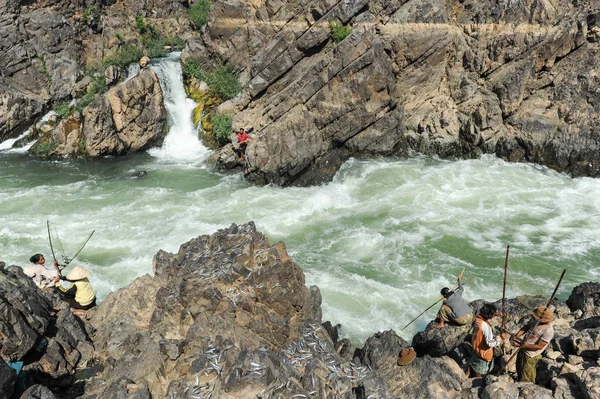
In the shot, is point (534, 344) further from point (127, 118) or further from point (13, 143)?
point (13, 143)

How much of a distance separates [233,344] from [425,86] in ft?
66.5

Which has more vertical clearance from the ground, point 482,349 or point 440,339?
point 482,349

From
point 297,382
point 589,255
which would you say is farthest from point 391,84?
point 297,382

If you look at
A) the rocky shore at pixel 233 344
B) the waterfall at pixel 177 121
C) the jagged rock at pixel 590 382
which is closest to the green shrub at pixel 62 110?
the waterfall at pixel 177 121

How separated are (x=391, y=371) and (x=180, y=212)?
40.4ft

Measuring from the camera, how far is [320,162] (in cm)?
2202

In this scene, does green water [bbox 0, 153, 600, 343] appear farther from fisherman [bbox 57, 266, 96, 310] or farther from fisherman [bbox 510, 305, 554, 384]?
fisherman [bbox 510, 305, 554, 384]

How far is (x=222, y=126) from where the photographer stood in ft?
80.3

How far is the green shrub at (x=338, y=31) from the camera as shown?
2398 cm

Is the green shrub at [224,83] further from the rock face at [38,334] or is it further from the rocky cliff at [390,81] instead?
the rock face at [38,334]

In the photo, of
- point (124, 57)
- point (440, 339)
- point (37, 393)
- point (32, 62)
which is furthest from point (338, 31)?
point (37, 393)

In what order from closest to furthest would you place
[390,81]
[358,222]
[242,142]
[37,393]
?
[37,393]
[358,222]
[242,142]
[390,81]

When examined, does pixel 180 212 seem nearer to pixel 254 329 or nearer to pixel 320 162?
pixel 320 162

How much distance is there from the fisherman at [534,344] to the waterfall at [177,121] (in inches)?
770
